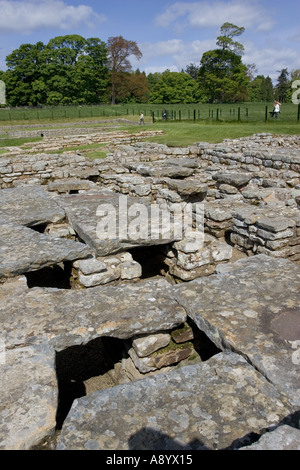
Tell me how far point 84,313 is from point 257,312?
4.86ft

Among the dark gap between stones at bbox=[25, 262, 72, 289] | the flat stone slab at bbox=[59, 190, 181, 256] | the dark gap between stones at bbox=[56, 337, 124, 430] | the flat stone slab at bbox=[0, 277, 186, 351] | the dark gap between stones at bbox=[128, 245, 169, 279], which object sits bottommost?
the dark gap between stones at bbox=[56, 337, 124, 430]

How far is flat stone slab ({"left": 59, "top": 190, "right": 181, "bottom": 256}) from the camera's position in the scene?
441 cm

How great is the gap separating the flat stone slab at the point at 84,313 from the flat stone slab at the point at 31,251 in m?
0.38

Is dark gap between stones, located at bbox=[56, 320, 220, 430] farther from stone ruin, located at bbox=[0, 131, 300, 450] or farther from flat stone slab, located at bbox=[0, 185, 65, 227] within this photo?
flat stone slab, located at bbox=[0, 185, 65, 227]

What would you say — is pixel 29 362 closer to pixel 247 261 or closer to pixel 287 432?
pixel 287 432

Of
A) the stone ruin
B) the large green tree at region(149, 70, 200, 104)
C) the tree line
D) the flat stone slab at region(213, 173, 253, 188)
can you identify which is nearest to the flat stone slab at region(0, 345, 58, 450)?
the stone ruin

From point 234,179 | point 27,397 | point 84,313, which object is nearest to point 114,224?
point 84,313

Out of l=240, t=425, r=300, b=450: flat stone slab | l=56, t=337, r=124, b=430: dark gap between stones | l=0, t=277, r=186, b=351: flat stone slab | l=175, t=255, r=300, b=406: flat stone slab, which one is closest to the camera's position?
l=240, t=425, r=300, b=450: flat stone slab

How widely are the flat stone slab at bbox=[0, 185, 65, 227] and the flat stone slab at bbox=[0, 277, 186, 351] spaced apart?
2.07 metres

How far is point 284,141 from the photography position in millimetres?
16859

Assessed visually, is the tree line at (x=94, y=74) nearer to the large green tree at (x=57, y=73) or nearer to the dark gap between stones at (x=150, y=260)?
the large green tree at (x=57, y=73)

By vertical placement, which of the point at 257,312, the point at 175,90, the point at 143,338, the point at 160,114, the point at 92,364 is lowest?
the point at 92,364

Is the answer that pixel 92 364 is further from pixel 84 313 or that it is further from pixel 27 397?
pixel 27 397

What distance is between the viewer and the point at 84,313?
9.91 ft
